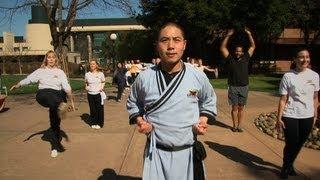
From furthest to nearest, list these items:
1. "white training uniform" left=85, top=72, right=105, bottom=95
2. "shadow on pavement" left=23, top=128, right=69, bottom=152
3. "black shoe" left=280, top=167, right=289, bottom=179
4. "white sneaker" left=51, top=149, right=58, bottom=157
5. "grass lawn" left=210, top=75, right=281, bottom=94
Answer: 1. "grass lawn" left=210, top=75, right=281, bottom=94
2. "white training uniform" left=85, top=72, right=105, bottom=95
3. "shadow on pavement" left=23, top=128, right=69, bottom=152
4. "white sneaker" left=51, top=149, right=58, bottom=157
5. "black shoe" left=280, top=167, right=289, bottom=179

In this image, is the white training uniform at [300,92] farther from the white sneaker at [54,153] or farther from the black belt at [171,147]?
the white sneaker at [54,153]

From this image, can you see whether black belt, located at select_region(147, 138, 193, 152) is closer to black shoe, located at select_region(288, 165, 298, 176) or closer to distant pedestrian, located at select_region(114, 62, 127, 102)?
black shoe, located at select_region(288, 165, 298, 176)

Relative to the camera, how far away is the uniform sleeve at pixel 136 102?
3544 mm

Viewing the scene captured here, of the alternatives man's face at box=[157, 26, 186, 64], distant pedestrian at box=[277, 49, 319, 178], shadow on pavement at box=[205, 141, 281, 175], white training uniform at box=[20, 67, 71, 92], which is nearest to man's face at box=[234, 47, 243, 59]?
shadow on pavement at box=[205, 141, 281, 175]

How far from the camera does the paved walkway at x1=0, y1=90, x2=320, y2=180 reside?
644 centimetres

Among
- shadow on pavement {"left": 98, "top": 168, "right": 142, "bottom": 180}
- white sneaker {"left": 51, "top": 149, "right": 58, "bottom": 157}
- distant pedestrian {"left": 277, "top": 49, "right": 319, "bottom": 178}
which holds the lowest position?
shadow on pavement {"left": 98, "top": 168, "right": 142, "bottom": 180}

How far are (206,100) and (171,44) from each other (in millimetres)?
553

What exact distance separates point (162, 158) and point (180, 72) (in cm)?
71

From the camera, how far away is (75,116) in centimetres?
1223

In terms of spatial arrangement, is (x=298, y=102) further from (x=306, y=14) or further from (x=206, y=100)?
(x=306, y=14)

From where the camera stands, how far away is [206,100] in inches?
138

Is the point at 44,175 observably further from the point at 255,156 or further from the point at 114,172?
the point at 255,156


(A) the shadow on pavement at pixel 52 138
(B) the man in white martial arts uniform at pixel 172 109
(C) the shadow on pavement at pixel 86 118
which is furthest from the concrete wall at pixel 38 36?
(B) the man in white martial arts uniform at pixel 172 109

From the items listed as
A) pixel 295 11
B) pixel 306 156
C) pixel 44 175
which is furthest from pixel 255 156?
pixel 295 11
